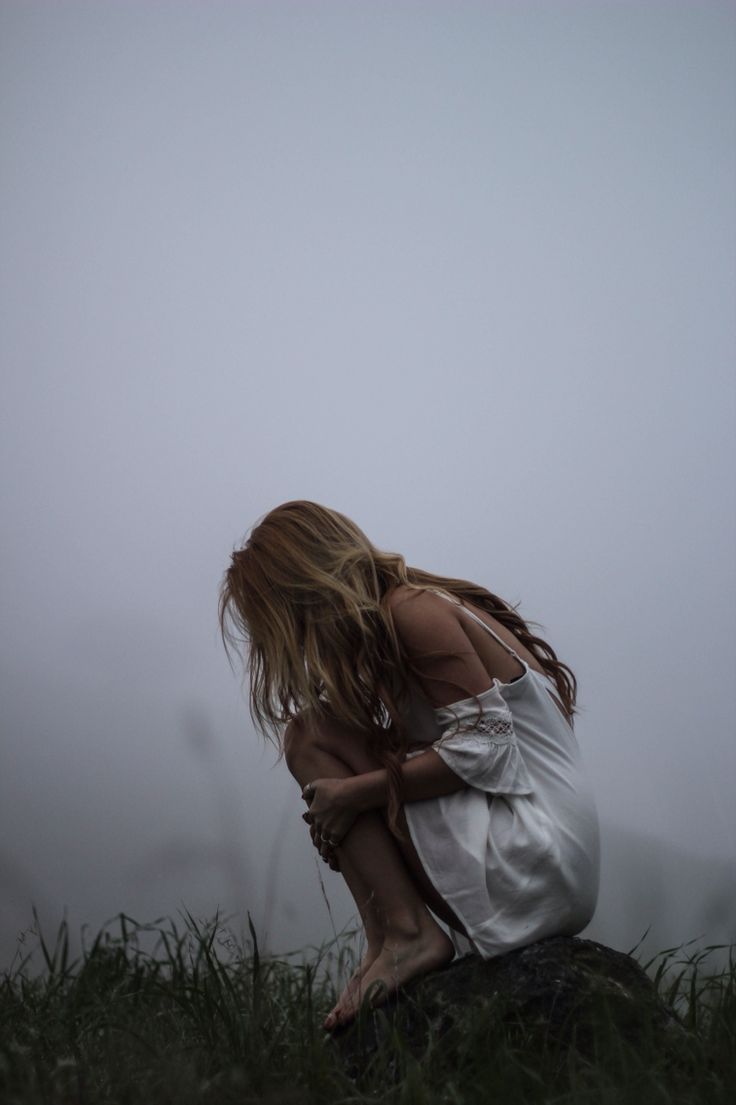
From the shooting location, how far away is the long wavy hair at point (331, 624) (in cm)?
194

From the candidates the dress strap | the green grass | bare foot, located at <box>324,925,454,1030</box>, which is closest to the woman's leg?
bare foot, located at <box>324,925,454,1030</box>

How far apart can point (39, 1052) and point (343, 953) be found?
0.86m

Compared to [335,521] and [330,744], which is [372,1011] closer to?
[330,744]

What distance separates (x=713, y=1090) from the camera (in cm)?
149

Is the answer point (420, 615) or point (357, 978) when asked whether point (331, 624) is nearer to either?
point (420, 615)

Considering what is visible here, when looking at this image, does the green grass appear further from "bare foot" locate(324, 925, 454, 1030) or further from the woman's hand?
the woman's hand

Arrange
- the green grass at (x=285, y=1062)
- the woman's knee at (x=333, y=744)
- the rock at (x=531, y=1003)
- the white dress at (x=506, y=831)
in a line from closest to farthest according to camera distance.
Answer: the green grass at (x=285, y=1062), the rock at (x=531, y=1003), the white dress at (x=506, y=831), the woman's knee at (x=333, y=744)

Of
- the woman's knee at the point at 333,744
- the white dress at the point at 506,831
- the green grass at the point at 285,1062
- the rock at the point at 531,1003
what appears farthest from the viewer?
the woman's knee at the point at 333,744

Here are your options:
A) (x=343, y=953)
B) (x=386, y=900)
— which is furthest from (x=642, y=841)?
(x=386, y=900)

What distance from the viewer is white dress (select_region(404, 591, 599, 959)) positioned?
1.84 meters

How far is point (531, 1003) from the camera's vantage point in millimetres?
1761

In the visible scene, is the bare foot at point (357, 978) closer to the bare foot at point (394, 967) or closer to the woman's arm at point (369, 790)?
the bare foot at point (394, 967)

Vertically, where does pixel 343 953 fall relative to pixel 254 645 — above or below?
below

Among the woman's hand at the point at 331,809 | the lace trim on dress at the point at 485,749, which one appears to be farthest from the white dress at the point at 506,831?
the woman's hand at the point at 331,809
